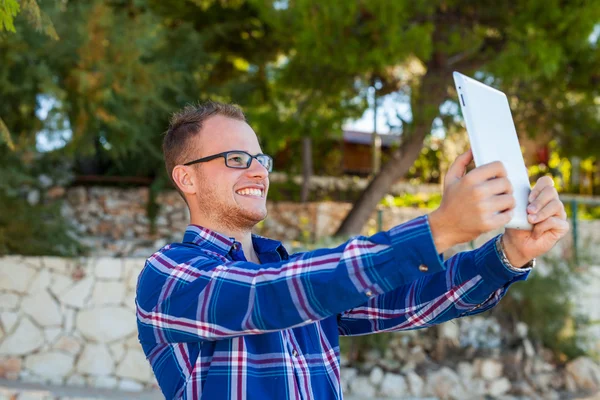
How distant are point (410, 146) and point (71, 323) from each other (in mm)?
4619

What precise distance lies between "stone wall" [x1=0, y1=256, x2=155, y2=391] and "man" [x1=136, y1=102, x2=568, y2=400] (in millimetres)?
4925

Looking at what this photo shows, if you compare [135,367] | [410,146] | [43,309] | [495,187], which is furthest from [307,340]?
[410,146]

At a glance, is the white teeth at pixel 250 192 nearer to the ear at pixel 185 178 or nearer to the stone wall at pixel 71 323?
the ear at pixel 185 178

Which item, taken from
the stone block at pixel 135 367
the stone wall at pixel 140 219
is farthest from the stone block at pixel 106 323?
the stone wall at pixel 140 219

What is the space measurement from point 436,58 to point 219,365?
7644 millimetres

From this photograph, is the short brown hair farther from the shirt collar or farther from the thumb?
the thumb

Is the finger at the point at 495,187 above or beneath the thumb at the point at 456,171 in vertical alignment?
beneath

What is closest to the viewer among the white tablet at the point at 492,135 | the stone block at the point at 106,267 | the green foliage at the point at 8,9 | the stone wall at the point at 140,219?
the white tablet at the point at 492,135

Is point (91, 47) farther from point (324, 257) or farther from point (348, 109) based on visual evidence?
point (324, 257)

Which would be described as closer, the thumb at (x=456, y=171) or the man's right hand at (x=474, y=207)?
the man's right hand at (x=474, y=207)

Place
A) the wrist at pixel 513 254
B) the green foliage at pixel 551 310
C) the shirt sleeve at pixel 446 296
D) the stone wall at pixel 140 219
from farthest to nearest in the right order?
the stone wall at pixel 140 219
the green foliage at pixel 551 310
the shirt sleeve at pixel 446 296
the wrist at pixel 513 254

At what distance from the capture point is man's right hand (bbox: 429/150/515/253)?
1109mm

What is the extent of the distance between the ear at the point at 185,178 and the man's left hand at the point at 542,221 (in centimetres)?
81

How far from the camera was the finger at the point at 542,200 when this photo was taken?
129 centimetres
